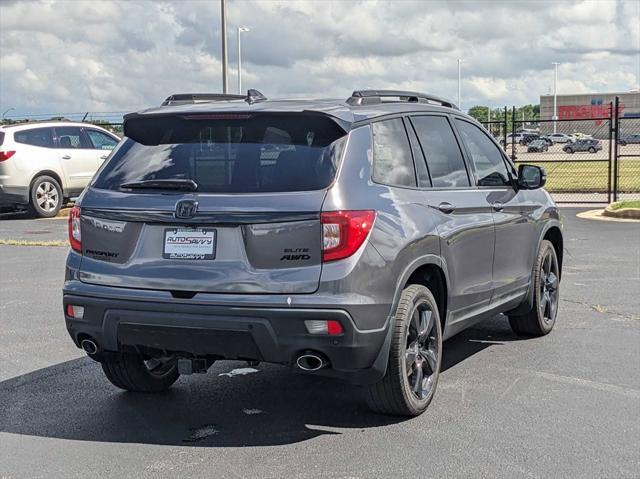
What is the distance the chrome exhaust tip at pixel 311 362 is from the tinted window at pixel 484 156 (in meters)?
2.17

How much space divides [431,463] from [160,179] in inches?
80.9

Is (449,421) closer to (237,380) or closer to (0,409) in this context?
(237,380)

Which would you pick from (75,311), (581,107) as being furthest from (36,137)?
(581,107)

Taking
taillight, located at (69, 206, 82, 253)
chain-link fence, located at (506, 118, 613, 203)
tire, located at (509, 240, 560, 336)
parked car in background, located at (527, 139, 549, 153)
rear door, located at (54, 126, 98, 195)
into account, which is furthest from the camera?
parked car in background, located at (527, 139, 549, 153)

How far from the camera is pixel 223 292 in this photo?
4594 mm

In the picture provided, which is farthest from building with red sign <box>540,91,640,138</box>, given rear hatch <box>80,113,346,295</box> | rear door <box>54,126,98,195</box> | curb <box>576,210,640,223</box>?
rear hatch <box>80,113,346,295</box>

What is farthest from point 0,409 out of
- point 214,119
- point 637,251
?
point 637,251

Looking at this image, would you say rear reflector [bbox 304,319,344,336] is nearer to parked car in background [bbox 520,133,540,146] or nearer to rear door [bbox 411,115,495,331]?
Answer: rear door [bbox 411,115,495,331]

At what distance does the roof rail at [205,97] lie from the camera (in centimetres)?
558

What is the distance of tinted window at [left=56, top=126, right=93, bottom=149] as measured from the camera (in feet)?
59.8

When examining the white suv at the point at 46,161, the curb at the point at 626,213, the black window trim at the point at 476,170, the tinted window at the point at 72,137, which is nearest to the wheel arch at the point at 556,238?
the black window trim at the point at 476,170

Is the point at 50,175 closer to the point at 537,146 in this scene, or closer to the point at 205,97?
the point at 205,97

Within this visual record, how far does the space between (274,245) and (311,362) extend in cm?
63

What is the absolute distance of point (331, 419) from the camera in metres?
5.25
